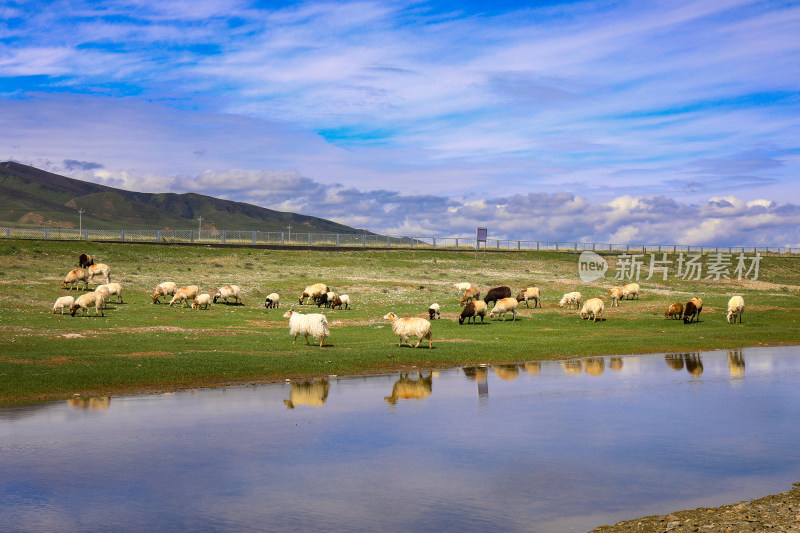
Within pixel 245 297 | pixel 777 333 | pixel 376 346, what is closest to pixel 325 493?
pixel 376 346

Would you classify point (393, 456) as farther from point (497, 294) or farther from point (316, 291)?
point (316, 291)

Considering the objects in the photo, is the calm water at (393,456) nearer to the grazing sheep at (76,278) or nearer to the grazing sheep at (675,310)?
the grazing sheep at (675,310)

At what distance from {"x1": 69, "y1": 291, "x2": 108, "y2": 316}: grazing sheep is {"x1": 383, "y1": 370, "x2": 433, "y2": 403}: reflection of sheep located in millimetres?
22958

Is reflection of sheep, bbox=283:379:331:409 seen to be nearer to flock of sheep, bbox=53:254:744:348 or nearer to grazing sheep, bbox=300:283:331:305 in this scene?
flock of sheep, bbox=53:254:744:348

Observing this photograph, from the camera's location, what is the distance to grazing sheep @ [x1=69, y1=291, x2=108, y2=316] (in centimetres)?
3950

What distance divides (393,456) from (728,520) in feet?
22.9

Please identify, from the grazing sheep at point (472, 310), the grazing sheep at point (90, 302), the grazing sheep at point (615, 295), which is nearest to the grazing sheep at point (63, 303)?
the grazing sheep at point (90, 302)

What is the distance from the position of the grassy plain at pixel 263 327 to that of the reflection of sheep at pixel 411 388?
6.93ft

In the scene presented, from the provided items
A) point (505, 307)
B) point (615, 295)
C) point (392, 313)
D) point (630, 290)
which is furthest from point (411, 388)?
point (630, 290)

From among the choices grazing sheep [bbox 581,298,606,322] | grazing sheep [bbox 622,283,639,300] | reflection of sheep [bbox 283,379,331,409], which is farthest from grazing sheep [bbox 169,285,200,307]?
grazing sheep [bbox 622,283,639,300]

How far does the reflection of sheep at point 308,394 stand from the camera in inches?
816

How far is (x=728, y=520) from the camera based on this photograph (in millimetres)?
11000

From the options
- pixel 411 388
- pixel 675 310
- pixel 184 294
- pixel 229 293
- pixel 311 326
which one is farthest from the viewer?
pixel 229 293

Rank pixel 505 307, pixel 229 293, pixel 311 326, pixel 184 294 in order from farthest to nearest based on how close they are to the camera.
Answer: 1. pixel 229 293
2. pixel 184 294
3. pixel 505 307
4. pixel 311 326
